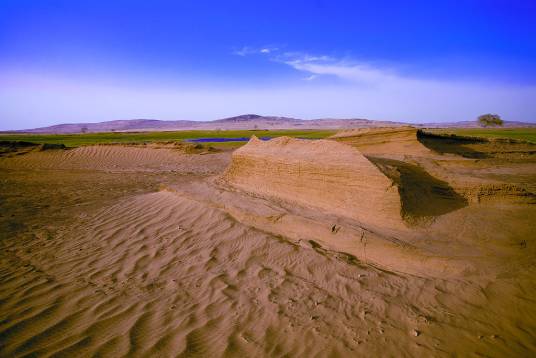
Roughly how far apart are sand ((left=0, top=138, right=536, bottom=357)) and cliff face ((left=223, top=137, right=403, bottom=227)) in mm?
94

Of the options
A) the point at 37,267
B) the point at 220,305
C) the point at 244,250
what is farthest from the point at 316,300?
the point at 37,267

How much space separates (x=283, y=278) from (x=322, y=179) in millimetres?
1932

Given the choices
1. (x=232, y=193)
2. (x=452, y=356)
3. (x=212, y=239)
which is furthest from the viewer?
(x=232, y=193)

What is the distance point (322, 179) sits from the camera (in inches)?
181

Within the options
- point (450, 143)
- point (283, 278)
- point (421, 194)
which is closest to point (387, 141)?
point (450, 143)

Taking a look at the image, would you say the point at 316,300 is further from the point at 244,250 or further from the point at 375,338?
the point at 244,250

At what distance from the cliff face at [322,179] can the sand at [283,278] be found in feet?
0.31

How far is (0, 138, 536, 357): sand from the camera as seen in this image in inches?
88.0

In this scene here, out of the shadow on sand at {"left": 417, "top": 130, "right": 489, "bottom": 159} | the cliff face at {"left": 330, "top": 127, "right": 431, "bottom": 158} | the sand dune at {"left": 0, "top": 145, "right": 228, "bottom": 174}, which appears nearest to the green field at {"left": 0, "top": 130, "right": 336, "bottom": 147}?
the sand dune at {"left": 0, "top": 145, "right": 228, "bottom": 174}

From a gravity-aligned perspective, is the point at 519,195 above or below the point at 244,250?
above

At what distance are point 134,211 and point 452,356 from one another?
18.2 feet

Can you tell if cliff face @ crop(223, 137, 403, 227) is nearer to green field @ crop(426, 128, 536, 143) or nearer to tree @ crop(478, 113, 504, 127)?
green field @ crop(426, 128, 536, 143)

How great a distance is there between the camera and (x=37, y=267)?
144 inches

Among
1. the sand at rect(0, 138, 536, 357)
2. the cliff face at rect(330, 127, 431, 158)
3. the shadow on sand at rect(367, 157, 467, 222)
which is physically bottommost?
the sand at rect(0, 138, 536, 357)
